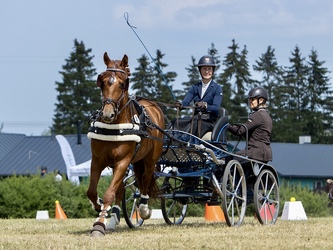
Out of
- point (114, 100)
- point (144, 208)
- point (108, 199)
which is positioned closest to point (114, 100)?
point (114, 100)

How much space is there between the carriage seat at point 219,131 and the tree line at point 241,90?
66.8 metres

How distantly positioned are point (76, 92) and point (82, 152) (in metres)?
25.1

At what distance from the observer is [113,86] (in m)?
11.6

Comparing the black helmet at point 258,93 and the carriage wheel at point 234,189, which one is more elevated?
the black helmet at point 258,93

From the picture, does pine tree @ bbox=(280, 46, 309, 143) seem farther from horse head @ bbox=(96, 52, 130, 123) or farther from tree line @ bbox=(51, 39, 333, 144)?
horse head @ bbox=(96, 52, 130, 123)

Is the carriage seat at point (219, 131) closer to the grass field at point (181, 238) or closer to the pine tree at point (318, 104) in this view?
the grass field at point (181, 238)

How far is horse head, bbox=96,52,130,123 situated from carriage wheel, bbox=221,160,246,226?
89.2 inches

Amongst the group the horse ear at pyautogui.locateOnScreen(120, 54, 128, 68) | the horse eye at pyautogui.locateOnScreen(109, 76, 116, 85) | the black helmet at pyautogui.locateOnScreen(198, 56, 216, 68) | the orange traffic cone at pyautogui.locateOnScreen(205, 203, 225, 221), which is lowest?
the orange traffic cone at pyautogui.locateOnScreen(205, 203, 225, 221)

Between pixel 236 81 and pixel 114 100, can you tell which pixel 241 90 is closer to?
pixel 236 81

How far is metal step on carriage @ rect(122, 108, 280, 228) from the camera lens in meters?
13.2

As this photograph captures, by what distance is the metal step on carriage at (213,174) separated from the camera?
13.2 metres

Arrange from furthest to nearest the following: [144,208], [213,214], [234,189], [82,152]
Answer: [82,152] < [213,214] < [234,189] < [144,208]

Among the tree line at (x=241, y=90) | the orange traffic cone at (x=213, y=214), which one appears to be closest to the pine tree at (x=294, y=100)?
the tree line at (x=241, y=90)

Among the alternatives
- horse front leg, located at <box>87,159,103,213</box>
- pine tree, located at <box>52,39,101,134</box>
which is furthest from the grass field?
pine tree, located at <box>52,39,101,134</box>
